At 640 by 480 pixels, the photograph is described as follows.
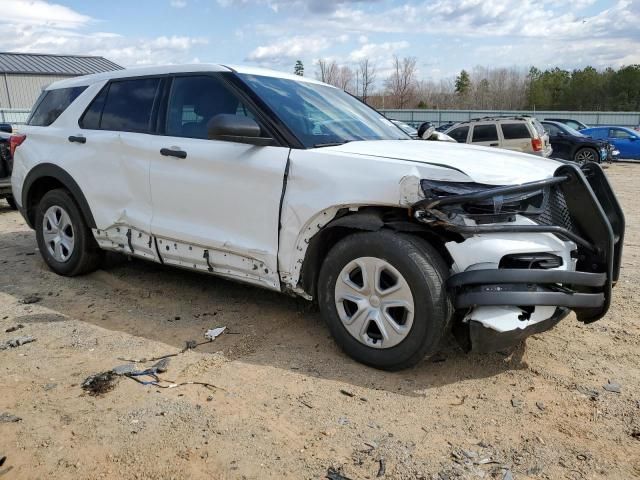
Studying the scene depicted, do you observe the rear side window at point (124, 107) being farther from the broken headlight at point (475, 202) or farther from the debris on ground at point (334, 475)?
the debris on ground at point (334, 475)

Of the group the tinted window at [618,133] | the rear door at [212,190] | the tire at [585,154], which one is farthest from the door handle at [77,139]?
the tinted window at [618,133]

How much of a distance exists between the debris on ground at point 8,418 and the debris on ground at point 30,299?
194 cm

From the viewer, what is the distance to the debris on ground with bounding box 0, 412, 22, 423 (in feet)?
9.47

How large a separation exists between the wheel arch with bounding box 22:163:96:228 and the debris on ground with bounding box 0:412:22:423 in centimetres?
218

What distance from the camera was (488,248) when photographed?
3025 mm

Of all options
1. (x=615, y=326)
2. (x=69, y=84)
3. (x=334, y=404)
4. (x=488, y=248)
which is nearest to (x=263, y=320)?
(x=334, y=404)

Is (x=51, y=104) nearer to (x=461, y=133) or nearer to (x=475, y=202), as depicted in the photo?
(x=475, y=202)

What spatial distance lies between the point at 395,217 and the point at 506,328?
88cm

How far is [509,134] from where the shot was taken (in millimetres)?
15391

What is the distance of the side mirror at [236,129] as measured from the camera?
3.53 metres

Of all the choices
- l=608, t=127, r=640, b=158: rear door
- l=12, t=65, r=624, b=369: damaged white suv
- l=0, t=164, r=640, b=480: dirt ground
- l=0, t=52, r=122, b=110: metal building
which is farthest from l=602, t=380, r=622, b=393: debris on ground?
l=0, t=52, r=122, b=110: metal building

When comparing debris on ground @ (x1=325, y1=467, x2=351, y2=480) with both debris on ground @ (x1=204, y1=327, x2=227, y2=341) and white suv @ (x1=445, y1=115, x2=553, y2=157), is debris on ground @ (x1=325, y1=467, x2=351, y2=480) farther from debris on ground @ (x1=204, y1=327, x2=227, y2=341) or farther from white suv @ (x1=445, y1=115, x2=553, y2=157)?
white suv @ (x1=445, y1=115, x2=553, y2=157)

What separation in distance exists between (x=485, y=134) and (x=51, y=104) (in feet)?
42.0

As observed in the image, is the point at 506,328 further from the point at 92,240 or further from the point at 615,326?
the point at 92,240
